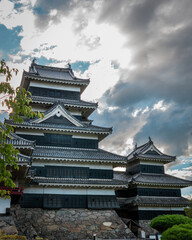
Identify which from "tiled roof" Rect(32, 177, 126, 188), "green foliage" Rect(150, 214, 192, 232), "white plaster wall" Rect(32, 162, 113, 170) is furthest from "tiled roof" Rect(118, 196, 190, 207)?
"green foliage" Rect(150, 214, 192, 232)

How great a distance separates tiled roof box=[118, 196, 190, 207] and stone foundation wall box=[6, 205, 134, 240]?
5098mm

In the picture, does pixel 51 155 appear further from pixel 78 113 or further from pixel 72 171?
pixel 78 113

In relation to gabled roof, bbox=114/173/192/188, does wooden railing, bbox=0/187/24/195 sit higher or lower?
lower

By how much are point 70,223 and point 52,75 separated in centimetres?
1944

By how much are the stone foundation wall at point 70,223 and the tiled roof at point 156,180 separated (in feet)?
21.6

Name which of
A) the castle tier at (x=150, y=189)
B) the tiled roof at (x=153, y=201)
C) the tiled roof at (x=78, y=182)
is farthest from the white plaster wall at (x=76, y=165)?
the tiled roof at (x=153, y=201)

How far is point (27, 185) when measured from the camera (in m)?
22.0

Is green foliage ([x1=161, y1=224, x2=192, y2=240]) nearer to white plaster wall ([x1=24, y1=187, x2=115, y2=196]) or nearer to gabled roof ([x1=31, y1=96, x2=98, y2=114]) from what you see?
white plaster wall ([x1=24, y1=187, x2=115, y2=196])

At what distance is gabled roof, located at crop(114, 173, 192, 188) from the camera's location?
2867 centimetres

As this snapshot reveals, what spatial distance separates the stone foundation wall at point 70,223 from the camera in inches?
801

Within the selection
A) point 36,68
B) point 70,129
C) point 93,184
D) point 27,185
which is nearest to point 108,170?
point 93,184

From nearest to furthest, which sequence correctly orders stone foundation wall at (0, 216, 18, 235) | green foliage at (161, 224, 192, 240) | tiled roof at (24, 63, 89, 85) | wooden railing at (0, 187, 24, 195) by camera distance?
stone foundation wall at (0, 216, 18, 235) < wooden railing at (0, 187, 24, 195) < green foliage at (161, 224, 192, 240) < tiled roof at (24, 63, 89, 85)

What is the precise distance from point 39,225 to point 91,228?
4.44 m

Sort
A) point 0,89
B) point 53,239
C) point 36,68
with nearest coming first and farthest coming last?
point 0,89
point 53,239
point 36,68
